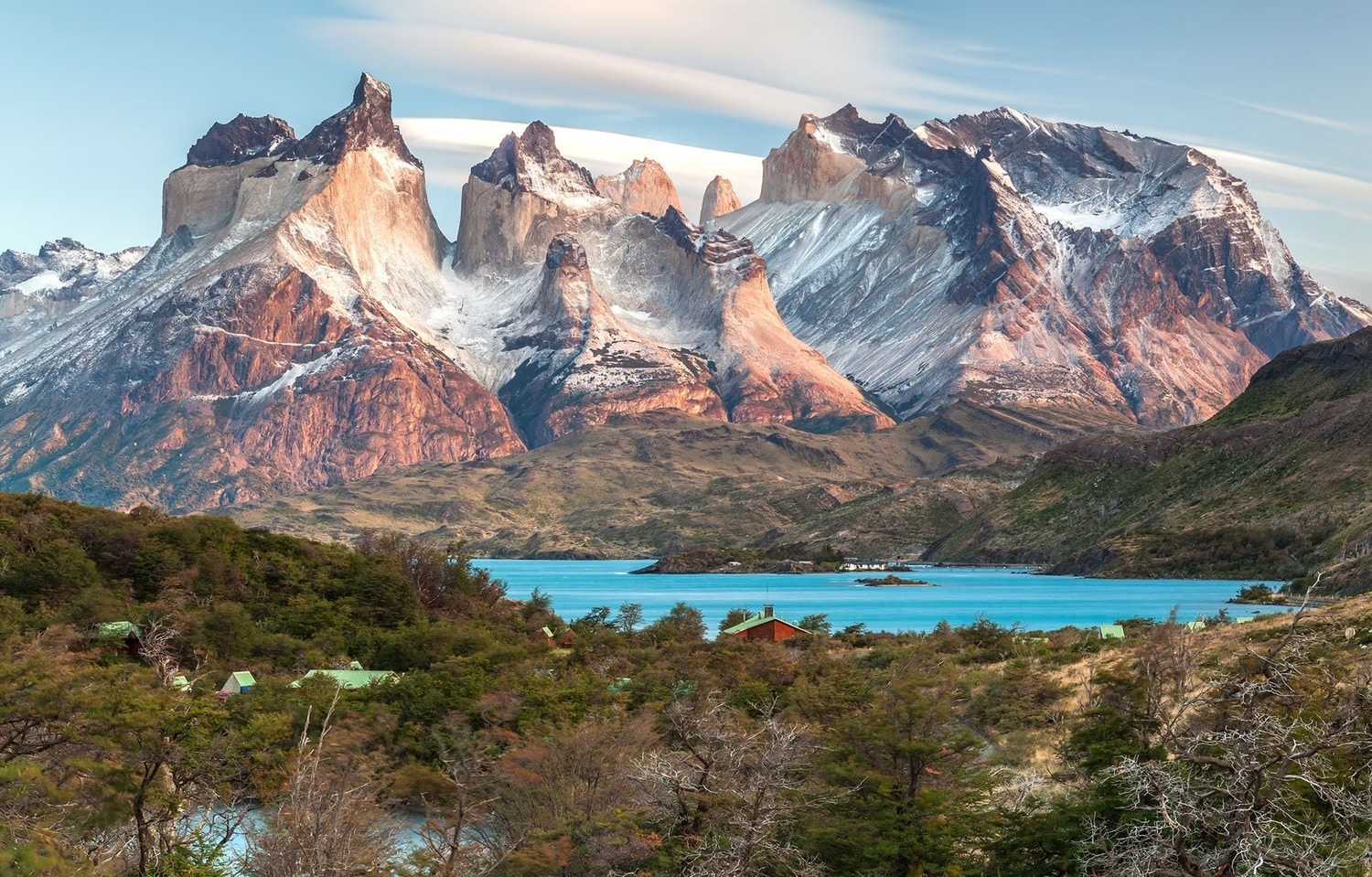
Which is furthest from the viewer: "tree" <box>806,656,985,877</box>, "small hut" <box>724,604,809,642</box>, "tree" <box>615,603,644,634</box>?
"tree" <box>615,603,644,634</box>

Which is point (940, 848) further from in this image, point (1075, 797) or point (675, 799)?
point (675, 799)

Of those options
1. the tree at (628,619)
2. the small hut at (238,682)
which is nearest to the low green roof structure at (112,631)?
the small hut at (238,682)

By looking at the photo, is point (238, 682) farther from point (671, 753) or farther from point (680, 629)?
point (680, 629)

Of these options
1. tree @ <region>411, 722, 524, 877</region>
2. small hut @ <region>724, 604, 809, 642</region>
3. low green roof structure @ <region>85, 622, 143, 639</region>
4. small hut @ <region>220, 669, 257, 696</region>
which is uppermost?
tree @ <region>411, 722, 524, 877</region>

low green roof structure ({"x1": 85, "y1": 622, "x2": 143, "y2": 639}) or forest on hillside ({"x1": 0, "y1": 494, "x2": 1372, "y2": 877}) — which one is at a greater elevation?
forest on hillside ({"x1": 0, "y1": 494, "x2": 1372, "y2": 877})

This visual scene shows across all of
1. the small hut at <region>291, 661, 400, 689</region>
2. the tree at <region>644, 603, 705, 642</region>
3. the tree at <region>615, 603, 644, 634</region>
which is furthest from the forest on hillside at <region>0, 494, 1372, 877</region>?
the tree at <region>615, 603, 644, 634</region>

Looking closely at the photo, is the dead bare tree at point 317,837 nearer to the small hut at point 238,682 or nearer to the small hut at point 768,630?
the small hut at point 238,682

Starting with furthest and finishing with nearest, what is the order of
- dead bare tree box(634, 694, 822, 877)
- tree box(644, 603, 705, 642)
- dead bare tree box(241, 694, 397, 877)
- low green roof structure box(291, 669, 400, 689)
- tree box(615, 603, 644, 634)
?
tree box(615, 603, 644, 634) < tree box(644, 603, 705, 642) < low green roof structure box(291, 669, 400, 689) < dead bare tree box(634, 694, 822, 877) < dead bare tree box(241, 694, 397, 877)

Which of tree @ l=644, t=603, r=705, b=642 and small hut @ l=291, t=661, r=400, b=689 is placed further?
tree @ l=644, t=603, r=705, b=642

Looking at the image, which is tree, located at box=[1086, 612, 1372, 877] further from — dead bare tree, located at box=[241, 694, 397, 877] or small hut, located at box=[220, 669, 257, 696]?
small hut, located at box=[220, 669, 257, 696]
